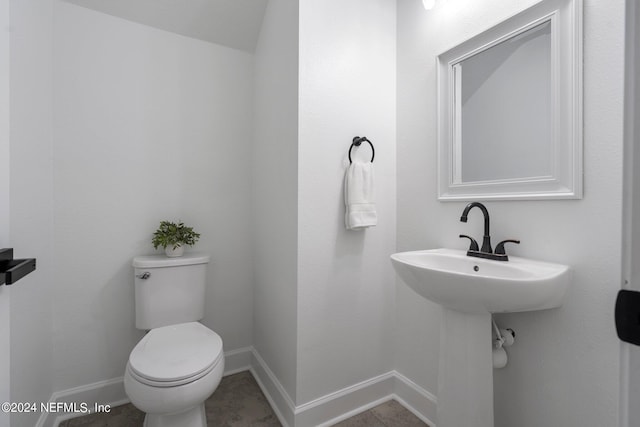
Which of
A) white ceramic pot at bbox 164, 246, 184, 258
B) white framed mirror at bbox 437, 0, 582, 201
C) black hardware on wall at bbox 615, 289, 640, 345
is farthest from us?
white ceramic pot at bbox 164, 246, 184, 258

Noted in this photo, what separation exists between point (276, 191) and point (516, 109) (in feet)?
3.82

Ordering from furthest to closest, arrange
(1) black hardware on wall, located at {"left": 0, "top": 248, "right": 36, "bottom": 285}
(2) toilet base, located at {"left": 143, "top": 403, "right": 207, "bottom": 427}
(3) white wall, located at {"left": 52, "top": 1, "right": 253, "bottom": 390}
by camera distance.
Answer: (3) white wall, located at {"left": 52, "top": 1, "right": 253, "bottom": 390}, (2) toilet base, located at {"left": 143, "top": 403, "right": 207, "bottom": 427}, (1) black hardware on wall, located at {"left": 0, "top": 248, "right": 36, "bottom": 285}

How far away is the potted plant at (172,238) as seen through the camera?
1.61m

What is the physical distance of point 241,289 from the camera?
6.40 ft

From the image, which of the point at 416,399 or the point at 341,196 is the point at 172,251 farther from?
the point at 416,399

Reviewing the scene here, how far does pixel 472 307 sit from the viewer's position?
3.14 feet

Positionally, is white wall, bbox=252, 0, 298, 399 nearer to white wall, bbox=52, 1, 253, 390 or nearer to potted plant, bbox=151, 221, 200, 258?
white wall, bbox=52, 1, 253, 390

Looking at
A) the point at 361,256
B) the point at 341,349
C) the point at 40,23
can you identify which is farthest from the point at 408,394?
the point at 40,23

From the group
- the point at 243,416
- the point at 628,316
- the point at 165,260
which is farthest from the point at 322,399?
the point at 628,316

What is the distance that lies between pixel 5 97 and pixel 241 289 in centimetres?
144

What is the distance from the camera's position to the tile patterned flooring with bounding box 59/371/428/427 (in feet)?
4.73

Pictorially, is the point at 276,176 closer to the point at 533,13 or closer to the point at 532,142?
the point at 532,142

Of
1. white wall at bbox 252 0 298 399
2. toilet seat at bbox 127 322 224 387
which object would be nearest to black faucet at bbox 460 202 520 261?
white wall at bbox 252 0 298 399

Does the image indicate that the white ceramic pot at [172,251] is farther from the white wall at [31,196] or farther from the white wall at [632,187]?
the white wall at [632,187]
